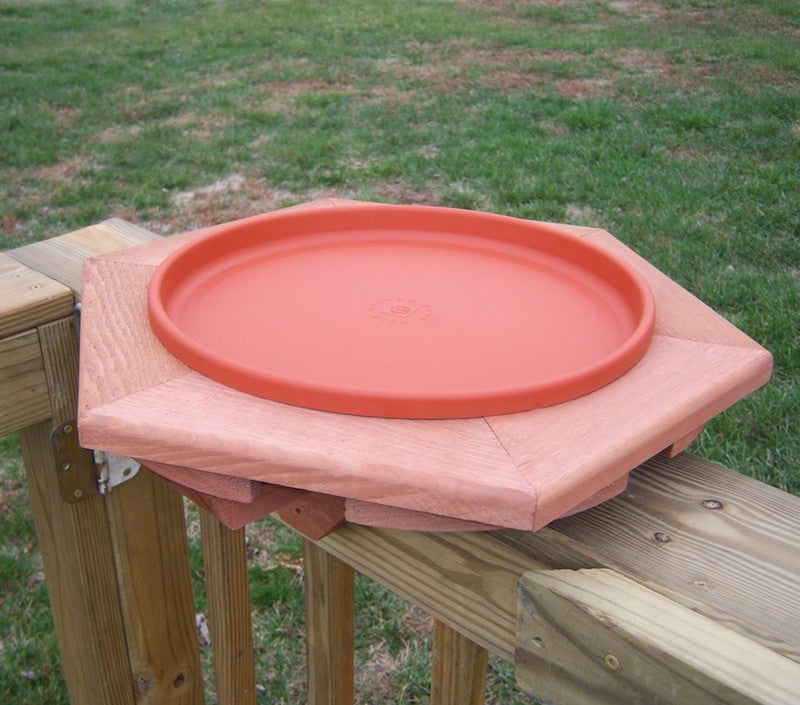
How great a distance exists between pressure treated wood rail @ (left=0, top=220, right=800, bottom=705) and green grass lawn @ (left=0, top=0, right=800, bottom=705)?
31.3 inches

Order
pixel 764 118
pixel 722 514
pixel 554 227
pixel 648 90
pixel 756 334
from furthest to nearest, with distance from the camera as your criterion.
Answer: pixel 648 90, pixel 764 118, pixel 756 334, pixel 554 227, pixel 722 514

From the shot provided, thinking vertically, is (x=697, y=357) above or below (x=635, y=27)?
above

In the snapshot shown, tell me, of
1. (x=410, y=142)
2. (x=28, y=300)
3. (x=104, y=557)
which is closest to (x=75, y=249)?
(x=28, y=300)

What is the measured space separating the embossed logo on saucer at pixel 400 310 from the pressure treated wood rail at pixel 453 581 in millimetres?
219

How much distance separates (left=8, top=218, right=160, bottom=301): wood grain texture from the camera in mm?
1207

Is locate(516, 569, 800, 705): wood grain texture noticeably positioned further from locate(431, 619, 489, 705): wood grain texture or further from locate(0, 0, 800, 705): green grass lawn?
locate(0, 0, 800, 705): green grass lawn

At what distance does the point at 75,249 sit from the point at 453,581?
74cm

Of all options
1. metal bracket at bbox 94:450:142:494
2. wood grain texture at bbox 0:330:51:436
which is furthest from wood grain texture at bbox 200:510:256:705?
wood grain texture at bbox 0:330:51:436

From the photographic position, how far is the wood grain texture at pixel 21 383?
3.67 feet

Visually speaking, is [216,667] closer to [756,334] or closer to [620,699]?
[620,699]

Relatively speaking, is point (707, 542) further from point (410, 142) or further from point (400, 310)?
point (410, 142)

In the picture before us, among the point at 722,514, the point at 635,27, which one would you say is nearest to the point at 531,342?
the point at 722,514

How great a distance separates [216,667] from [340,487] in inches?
30.5

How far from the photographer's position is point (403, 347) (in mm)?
902
